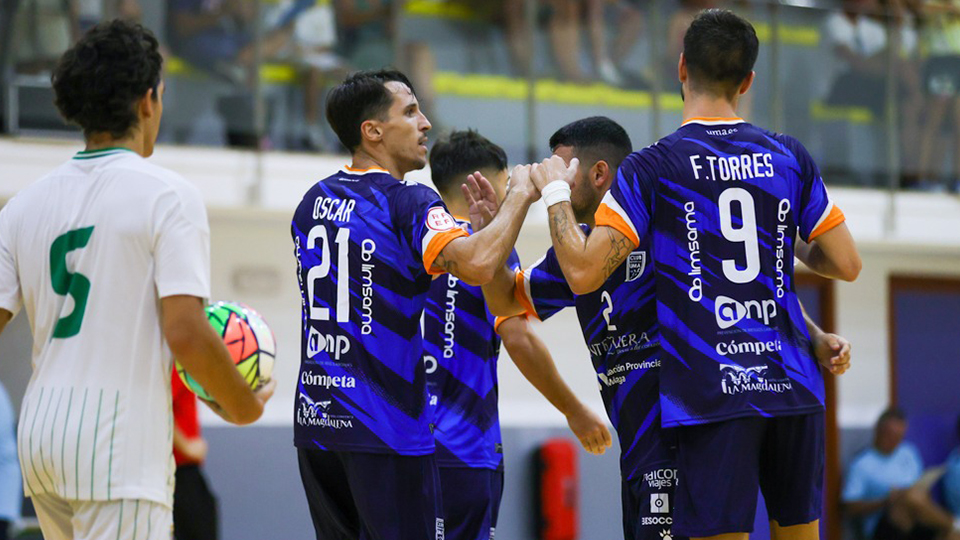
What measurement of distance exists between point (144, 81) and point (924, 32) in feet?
35.1

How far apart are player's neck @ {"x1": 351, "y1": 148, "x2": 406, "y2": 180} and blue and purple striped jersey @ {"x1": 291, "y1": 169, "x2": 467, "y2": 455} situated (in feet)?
0.67

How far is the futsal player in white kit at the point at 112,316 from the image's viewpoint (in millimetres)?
3209

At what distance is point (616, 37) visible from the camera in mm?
11156

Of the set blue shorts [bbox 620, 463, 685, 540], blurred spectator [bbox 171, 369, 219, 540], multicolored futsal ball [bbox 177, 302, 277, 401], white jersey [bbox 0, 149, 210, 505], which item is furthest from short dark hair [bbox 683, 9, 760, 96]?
blurred spectator [bbox 171, 369, 219, 540]

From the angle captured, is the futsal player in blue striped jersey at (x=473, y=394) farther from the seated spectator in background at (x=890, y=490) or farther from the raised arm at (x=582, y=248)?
the seated spectator in background at (x=890, y=490)

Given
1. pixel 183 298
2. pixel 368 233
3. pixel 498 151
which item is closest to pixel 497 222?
pixel 368 233

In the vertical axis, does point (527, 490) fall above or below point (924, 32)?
below

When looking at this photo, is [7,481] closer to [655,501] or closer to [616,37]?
[655,501]

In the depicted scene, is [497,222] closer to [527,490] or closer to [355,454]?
[355,454]

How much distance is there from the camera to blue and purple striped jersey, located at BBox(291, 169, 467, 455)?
4.00 m

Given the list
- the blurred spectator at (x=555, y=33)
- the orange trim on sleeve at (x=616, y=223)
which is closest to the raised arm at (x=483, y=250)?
the orange trim on sleeve at (x=616, y=223)

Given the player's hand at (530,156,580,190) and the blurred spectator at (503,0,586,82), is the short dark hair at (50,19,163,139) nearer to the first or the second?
the player's hand at (530,156,580,190)

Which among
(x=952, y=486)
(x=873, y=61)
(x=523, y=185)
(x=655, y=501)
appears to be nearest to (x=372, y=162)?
(x=523, y=185)

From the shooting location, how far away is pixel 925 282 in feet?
44.7
